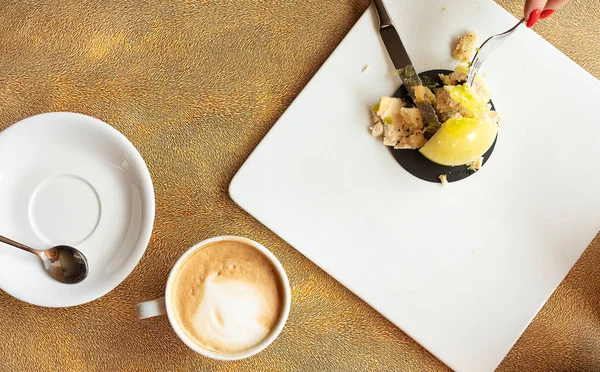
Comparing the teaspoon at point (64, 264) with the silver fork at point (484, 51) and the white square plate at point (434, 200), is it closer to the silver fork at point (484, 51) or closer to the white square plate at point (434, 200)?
the white square plate at point (434, 200)

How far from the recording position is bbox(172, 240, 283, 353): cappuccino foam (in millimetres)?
700

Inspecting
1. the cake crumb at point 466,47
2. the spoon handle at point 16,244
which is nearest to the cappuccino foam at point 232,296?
the spoon handle at point 16,244

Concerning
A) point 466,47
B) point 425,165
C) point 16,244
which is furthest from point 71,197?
point 466,47

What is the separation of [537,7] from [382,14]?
23 centimetres

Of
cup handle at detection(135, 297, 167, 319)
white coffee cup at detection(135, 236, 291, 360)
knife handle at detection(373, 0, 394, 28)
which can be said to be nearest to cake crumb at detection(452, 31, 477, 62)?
knife handle at detection(373, 0, 394, 28)

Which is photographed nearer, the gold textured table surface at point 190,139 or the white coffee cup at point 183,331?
the white coffee cup at point 183,331

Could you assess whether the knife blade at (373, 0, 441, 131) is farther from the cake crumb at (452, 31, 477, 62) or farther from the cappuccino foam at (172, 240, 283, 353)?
the cappuccino foam at (172, 240, 283, 353)

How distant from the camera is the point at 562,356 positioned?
32.0 inches

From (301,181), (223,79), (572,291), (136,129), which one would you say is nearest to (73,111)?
(136,129)

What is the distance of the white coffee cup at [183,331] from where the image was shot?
697 mm

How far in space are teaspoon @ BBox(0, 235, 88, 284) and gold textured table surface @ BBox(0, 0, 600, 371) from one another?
0.08 m

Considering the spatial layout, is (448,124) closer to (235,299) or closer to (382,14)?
(382,14)

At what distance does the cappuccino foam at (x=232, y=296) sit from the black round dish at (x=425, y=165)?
11.0 inches

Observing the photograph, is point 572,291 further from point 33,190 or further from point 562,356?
point 33,190
